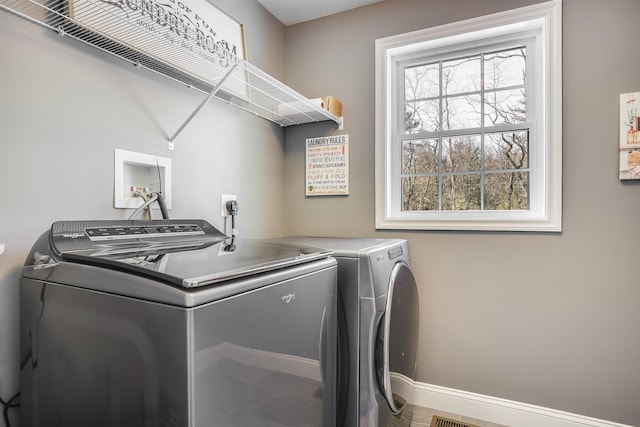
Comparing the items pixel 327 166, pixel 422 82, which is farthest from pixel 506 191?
pixel 327 166

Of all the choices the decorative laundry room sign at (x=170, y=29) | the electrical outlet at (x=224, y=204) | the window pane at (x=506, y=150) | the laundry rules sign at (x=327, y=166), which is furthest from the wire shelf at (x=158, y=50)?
the window pane at (x=506, y=150)

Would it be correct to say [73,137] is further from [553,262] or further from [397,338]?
[553,262]

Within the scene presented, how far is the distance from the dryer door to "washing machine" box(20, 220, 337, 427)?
0.88ft

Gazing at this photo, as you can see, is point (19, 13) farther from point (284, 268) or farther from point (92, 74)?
point (284, 268)

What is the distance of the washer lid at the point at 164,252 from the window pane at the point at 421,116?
1.34 metres

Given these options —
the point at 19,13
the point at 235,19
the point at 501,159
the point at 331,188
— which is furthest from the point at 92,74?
the point at 501,159

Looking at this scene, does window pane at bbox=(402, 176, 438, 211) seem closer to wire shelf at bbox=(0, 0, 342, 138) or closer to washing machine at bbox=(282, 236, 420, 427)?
wire shelf at bbox=(0, 0, 342, 138)

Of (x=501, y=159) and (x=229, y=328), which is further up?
(x=501, y=159)

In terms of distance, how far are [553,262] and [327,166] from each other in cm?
141

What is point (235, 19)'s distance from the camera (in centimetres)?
193

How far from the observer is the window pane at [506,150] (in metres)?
2.01

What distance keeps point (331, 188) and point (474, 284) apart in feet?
3.44

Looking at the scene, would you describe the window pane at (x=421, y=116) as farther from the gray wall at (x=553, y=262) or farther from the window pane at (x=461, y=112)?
the gray wall at (x=553, y=262)

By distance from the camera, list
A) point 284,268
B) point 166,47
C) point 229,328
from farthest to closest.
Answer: point 166,47 < point 284,268 < point 229,328
